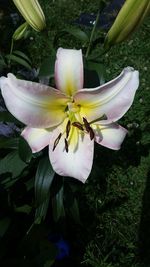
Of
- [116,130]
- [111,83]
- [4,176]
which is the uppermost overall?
[111,83]

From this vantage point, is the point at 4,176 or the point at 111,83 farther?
the point at 4,176

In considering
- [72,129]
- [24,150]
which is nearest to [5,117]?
[24,150]

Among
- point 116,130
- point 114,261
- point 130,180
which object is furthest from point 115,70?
point 116,130

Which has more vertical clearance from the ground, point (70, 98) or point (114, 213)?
point (70, 98)

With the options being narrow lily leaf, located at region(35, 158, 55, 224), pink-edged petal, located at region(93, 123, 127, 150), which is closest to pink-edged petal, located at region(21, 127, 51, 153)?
pink-edged petal, located at region(93, 123, 127, 150)

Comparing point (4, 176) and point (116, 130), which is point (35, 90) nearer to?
point (116, 130)

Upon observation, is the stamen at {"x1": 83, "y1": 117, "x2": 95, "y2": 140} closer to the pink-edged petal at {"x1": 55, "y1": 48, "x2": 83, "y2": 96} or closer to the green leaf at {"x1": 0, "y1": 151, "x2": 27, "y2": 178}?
the pink-edged petal at {"x1": 55, "y1": 48, "x2": 83, "y2": 96}
